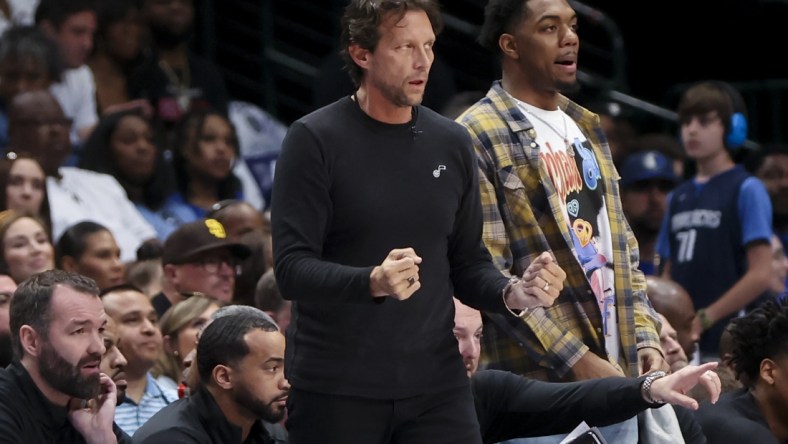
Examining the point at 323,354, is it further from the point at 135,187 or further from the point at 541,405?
the point at 135,187

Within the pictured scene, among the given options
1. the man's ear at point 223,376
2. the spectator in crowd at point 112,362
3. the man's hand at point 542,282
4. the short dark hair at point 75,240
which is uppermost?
the man's hand at point 542,282

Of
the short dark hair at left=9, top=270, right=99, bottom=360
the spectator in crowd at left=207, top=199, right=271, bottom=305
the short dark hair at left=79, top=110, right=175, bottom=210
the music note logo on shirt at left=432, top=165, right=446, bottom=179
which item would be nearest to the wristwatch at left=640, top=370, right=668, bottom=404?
the music note logo on shirt at left=432, top=165, right=446, bottom=179

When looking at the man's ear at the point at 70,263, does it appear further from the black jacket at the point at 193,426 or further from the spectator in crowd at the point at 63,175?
the black jacket at the point at 193,426

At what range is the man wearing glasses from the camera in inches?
260

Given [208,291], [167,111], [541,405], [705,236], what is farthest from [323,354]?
[167,111]

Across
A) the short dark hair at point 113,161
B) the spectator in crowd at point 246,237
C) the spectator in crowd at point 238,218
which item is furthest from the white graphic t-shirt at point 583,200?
the short dark hair at point 113,161

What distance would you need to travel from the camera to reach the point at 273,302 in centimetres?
604

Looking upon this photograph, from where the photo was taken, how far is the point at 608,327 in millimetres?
4391

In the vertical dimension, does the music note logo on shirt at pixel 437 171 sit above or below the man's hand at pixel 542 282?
above

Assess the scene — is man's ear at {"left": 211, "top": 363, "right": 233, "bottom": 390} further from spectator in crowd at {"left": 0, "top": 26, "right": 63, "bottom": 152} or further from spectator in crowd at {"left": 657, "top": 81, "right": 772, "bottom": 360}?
spectator in crowd at {"left": 0, "top": 26, "right": 63, "bottom": 152}

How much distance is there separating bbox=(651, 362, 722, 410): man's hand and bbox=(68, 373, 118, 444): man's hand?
1.60 meters

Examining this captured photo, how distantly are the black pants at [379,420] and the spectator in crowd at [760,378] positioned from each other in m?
1.67

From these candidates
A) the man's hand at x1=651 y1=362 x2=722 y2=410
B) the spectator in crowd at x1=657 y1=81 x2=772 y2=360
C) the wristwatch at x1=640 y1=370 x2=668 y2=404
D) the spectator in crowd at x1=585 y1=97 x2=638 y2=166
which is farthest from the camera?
the spectator in crowd at x1=585 y1=97 x2=638 y2=166

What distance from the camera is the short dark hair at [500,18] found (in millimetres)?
4422
